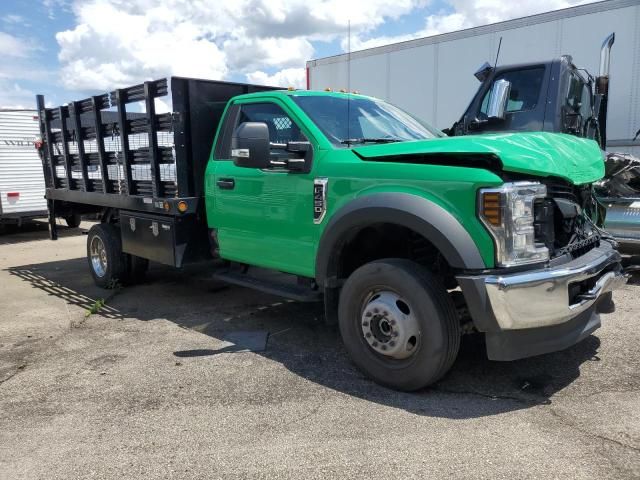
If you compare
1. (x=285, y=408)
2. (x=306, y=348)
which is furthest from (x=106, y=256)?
(x=285, y=408)

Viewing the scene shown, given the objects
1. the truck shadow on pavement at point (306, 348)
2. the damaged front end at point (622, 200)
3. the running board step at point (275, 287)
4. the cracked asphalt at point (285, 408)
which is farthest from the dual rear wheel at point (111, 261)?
the damaged front end at point (622, 200)

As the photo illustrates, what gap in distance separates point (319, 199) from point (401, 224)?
83cm

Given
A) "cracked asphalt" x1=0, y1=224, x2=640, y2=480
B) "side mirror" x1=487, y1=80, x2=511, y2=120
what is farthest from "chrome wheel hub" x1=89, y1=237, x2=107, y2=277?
"side mirror" x1=487, y1=80, x2=511, y2=120

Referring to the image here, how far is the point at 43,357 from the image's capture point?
4.60 metres

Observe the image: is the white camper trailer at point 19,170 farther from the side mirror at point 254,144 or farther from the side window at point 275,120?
the side mirror at point 254,144

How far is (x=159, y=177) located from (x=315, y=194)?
7.42 feet

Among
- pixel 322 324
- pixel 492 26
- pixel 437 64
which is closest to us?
pixel 322 324

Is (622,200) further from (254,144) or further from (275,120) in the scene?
(254,144)

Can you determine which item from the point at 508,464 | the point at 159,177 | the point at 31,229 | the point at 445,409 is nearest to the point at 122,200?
the point at 159,177

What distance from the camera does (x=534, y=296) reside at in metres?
3.21

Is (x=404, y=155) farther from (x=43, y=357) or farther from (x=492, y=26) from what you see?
(x=492, y=26)

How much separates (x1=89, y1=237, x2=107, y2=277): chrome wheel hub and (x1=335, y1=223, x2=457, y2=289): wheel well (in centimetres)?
393

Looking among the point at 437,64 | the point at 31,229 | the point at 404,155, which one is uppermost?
the point at 437,64

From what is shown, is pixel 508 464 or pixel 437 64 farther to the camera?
pixel 437 64
